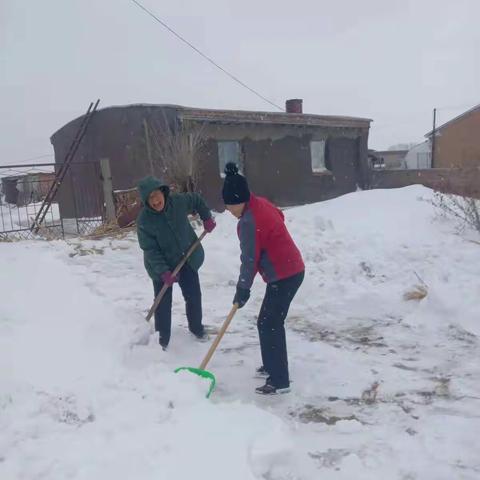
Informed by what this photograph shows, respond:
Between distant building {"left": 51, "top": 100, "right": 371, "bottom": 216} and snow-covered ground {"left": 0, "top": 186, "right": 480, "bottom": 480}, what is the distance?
18.8ft

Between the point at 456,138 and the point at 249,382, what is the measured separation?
27.1 metres

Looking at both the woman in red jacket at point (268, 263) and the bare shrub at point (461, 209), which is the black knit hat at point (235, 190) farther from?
the bare shrub at point (461, 209)

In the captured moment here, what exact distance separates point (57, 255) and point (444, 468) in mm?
6085

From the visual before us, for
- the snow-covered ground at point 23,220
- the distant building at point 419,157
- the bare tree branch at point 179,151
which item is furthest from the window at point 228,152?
the distant building at point 419,157

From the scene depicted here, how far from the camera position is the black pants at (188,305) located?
4.51 metres

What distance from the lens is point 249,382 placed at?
13.0ft

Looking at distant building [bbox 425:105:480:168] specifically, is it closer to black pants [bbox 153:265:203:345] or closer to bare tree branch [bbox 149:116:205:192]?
bare tree branch [bbox 149:116:205:192]

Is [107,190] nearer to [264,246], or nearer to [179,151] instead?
[179,151]

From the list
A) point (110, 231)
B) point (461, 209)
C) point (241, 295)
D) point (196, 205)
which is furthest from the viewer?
point (110, 231)

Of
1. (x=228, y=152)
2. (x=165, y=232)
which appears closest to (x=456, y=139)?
(x=228, y=152)

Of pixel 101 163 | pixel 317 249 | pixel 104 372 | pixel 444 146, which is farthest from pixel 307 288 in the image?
Answer: pixel 444 146

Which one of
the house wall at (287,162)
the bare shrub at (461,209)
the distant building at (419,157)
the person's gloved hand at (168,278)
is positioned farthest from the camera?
the distant building at (419,157)

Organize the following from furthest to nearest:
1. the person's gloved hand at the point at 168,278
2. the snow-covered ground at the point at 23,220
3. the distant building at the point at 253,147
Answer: the distant building at the point at 253,147, the snow-covered ground at the point at 23,220, the person's gloved hand at the point at 168,278

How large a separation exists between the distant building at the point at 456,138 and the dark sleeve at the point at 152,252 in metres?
23.6
